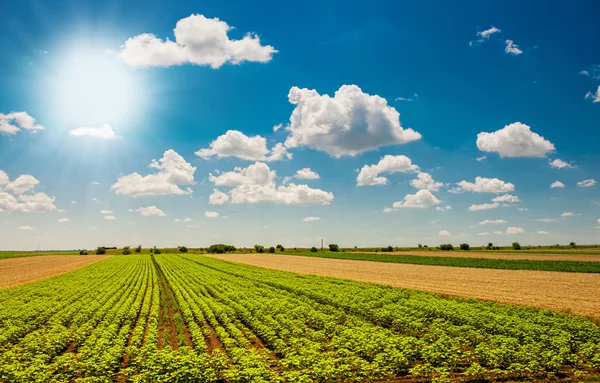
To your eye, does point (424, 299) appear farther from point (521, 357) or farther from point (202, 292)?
point (202, 292)

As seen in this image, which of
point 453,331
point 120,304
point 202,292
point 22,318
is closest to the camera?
point 453,331

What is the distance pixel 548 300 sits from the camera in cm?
2611

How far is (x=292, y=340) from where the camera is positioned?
16.2 metres

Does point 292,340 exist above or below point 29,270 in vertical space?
above

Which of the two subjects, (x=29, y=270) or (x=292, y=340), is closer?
(x=292, y=340)

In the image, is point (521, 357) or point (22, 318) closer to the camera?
point (521, 357)

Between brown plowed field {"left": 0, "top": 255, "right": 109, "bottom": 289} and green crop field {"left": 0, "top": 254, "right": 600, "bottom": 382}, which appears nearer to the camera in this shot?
green crop field {"left": 0, "top": 254, "right": 600, "bottom": 382}

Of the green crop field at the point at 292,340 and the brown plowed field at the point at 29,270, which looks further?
the brown plowed field at the point at 29,270

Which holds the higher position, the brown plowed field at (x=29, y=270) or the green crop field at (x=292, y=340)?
the green crop field at (x=292, y=340)

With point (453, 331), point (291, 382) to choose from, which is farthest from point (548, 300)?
point (291, 382)

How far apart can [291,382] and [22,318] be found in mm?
19067

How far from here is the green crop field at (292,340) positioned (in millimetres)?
12234

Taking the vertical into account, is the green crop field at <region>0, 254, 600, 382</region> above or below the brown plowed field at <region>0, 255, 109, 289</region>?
above

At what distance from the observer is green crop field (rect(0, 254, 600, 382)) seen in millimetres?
12234
